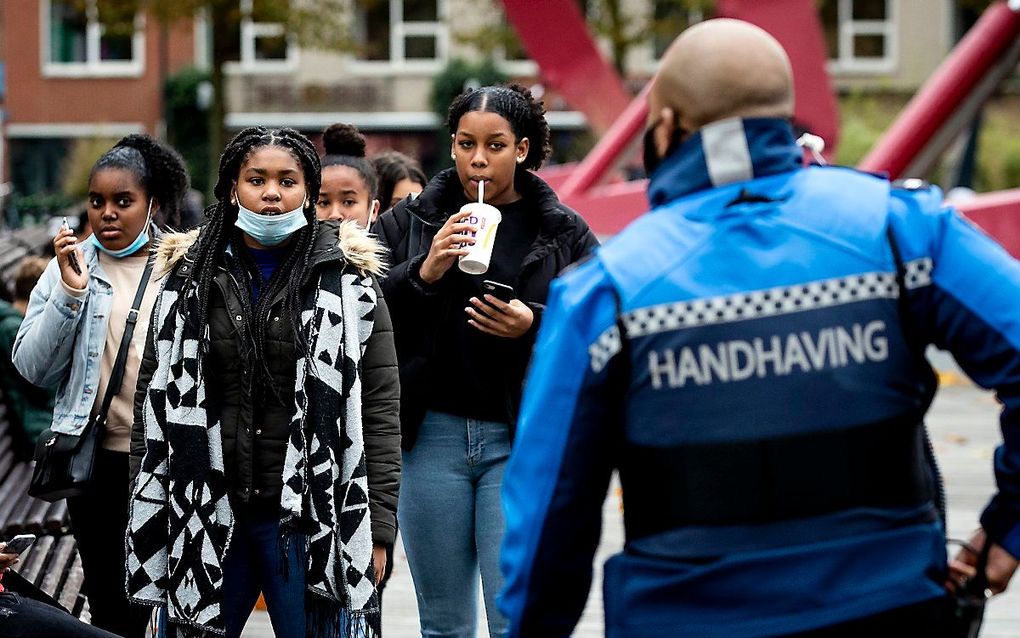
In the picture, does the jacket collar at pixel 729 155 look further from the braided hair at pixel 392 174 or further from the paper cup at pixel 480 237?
the braided hair at pixel 392 174

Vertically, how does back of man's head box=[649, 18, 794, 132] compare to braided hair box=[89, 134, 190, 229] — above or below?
above

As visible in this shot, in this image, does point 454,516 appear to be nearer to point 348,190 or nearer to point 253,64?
point 348,190

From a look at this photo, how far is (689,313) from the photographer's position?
241 centimetres

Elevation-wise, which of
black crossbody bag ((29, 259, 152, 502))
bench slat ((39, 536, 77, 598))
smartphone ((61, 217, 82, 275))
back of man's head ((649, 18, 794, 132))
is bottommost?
bench slat ((39, 536, 77, 598))

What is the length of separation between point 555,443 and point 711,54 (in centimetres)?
66

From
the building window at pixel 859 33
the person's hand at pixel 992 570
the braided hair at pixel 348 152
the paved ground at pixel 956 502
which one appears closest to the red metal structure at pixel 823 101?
the paved ground at pixel 956 502

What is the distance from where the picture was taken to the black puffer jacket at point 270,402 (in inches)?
148

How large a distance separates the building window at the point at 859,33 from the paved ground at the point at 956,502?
96.6 feet

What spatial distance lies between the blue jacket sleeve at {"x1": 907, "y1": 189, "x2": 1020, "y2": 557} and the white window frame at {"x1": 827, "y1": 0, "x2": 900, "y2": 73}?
39518 millimetres

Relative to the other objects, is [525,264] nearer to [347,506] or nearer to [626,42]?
[347,506]

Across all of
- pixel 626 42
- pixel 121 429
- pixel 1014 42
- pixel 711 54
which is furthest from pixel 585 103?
pixel 711 54

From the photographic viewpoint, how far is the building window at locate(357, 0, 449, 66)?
41.1 m

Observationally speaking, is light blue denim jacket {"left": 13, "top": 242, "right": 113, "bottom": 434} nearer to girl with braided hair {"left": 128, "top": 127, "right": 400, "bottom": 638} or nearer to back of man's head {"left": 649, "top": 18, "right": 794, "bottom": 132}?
girl with braided hair {"left": 128, "top": 127, "right": 400, "bottom": 638}

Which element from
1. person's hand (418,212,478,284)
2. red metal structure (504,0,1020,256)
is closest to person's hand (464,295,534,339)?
person's hand (418,212,478,284)
